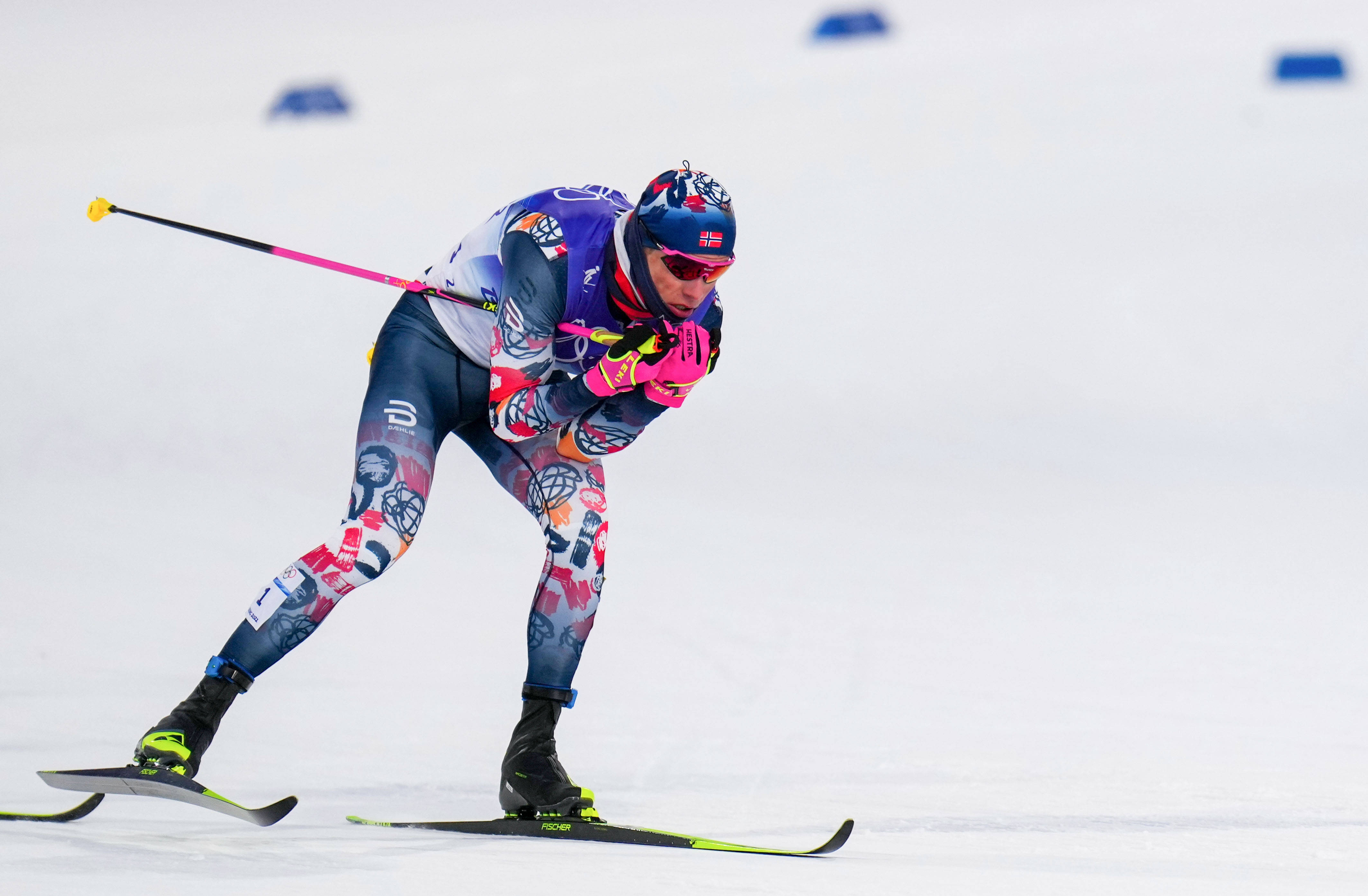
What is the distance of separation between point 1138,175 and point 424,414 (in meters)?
9.80

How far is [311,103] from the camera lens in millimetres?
12719

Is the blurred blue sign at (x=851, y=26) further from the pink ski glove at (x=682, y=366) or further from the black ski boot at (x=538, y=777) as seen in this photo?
the black ski boot at (x=538, y=777)

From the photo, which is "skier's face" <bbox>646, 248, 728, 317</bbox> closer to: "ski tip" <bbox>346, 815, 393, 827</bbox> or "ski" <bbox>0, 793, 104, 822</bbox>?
"ski tip" <bbox>346, 815, 393, 827</bbox>

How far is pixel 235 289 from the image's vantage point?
10.0 meters

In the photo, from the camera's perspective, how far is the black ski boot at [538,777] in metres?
3.11

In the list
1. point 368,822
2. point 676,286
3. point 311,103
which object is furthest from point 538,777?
point 311,103

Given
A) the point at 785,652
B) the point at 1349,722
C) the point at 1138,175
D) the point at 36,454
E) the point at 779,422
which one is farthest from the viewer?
the point at 1138,175

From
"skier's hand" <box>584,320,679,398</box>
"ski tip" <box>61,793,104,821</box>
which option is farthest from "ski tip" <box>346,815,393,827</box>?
"skier's hand" <box>584,320,679,398</box>

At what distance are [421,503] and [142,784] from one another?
81cm

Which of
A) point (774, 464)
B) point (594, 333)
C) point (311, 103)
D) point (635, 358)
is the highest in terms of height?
point (311, 103)

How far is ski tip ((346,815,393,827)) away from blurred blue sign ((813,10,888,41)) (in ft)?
39.5

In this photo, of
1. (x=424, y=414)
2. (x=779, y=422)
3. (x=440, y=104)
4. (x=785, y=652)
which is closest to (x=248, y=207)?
(x=440, y=104)

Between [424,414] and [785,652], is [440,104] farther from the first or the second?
[424,414]

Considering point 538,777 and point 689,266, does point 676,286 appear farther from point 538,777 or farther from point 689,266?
point 538,777
